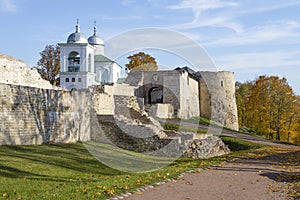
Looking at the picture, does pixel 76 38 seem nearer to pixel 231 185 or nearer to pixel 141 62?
pixel 141 62

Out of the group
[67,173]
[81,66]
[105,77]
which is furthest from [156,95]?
[67,173]

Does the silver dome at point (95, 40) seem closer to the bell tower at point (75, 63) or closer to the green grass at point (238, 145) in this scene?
the bell tower at point (75, 63)

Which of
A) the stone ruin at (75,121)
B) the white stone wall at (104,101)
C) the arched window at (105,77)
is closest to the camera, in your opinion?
the stone ruin at (75,121)

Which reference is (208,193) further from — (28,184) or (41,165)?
(41,165)

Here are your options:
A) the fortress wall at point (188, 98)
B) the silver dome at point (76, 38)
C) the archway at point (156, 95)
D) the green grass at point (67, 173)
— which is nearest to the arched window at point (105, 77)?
the silver dome at point (76, 38)

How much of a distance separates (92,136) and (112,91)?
8.49m

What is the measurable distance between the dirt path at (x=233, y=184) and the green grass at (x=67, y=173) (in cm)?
59

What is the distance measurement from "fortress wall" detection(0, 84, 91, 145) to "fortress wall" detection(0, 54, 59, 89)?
12.1 feet

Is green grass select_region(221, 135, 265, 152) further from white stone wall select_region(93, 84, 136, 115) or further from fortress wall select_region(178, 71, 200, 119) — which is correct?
fortress wall select_region(178, 71, 200, 119)

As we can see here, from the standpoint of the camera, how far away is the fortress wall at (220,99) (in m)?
39.2

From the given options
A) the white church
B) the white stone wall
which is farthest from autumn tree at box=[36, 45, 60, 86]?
the white stone wall

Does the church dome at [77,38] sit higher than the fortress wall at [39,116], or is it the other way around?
the church dome at [77,38]

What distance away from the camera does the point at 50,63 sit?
47.6 meters

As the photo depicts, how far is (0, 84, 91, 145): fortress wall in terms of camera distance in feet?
43.9
